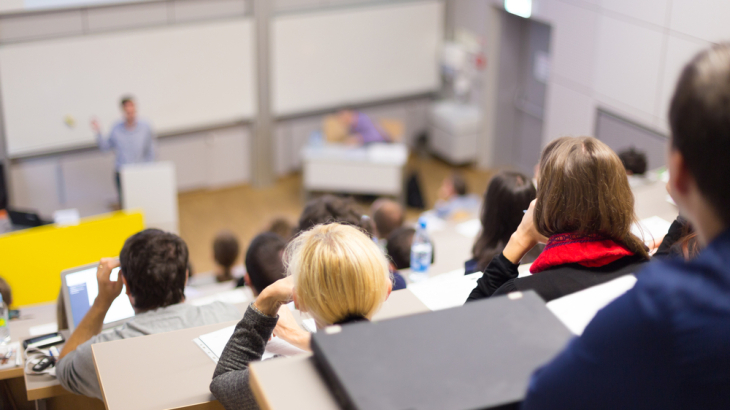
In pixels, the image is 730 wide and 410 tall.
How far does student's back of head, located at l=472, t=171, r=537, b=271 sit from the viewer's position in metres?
2.77

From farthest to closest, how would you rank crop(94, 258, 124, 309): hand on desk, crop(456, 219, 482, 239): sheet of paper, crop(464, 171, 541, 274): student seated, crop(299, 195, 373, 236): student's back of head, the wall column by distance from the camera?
the wall column, crop(456, 219, 482, 239): sheet of paper, crop(299, 195, 373, 236): student's back of head, crop(464, 171, 541, 274): student seated, crop(94, 258, 124, 309): hand on desk

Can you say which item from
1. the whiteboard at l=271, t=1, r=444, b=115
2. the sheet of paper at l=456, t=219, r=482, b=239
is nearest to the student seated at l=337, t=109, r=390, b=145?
the whiteboard at l=271, t=1, r=444, b=115

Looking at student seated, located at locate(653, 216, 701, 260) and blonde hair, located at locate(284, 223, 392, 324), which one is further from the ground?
blonde hair, located at locate(284, 223, 392, 324)

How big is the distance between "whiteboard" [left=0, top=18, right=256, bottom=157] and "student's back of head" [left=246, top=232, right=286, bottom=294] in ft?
15.9

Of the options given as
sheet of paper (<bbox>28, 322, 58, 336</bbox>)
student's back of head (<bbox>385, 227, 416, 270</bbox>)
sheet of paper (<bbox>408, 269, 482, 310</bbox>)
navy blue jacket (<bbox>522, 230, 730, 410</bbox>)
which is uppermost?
navy blue jacket (<bbox>522, 230, 730, 410</bbox>)

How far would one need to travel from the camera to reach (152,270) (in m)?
2.43

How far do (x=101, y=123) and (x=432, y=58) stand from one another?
408 cm

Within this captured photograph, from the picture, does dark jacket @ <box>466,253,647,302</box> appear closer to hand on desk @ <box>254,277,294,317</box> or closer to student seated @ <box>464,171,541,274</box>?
hand on desk @ <box>254,277,294,317</box>

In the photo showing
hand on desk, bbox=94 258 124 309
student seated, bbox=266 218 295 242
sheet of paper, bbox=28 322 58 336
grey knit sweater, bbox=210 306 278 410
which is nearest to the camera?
grey knit sweater, bbox=210 306 278 410

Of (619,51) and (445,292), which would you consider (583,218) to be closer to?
(445,292)

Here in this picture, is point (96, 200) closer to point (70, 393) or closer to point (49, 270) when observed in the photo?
point (49, 270)

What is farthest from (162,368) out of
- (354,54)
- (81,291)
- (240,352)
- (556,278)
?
(354,54)

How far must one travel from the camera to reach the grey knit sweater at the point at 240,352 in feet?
5.27

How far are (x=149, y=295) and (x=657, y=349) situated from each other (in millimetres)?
1952
